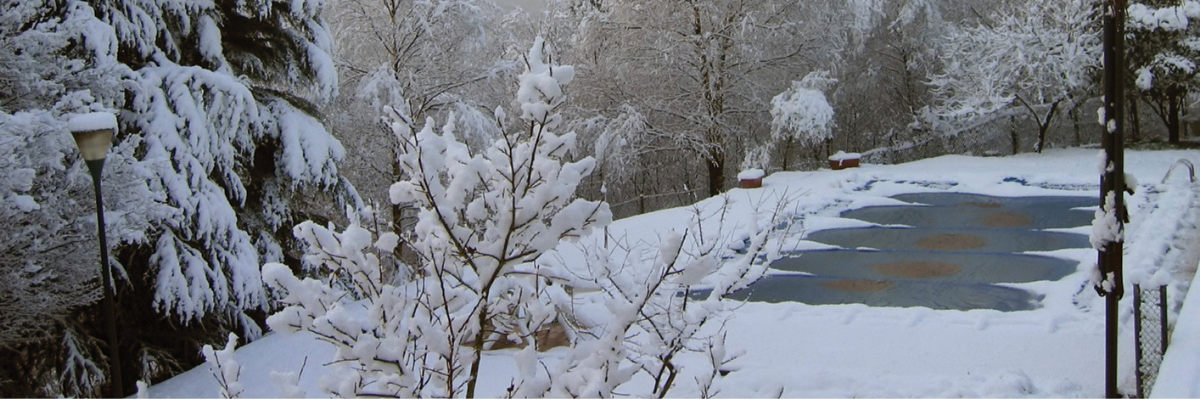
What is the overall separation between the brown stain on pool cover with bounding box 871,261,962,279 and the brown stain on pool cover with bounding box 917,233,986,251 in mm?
855

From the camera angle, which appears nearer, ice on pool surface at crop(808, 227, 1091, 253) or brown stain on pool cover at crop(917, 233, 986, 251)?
ice on pool surface at crop(808, 227, 1091, 253)

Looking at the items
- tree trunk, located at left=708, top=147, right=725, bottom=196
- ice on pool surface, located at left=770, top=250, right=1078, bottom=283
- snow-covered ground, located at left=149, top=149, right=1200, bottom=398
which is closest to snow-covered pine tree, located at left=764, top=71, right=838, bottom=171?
tree trunk, located at left=708, top=147, right=725, bottom=196

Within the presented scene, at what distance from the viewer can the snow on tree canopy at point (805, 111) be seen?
16953 millimetres

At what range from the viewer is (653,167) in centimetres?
2619

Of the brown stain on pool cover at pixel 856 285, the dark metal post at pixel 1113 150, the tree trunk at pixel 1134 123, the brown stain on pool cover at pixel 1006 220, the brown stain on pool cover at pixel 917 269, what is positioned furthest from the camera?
the tree trunk at pixel 1134 123

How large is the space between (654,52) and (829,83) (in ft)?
12.6

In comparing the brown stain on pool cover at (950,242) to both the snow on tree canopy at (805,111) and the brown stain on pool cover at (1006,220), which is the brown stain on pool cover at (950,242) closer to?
the brown stain on pool cover at (1006,220)

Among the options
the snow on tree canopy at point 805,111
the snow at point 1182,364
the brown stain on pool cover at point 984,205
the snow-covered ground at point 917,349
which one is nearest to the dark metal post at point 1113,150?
the snow at point 1182,364

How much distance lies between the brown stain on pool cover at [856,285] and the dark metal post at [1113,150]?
432cm

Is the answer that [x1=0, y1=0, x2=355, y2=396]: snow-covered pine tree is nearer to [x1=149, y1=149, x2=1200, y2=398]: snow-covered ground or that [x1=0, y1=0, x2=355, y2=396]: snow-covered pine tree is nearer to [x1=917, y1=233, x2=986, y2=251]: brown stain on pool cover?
[x1=149, y1=149, x2=1200, y2=398]: snow-covered ground

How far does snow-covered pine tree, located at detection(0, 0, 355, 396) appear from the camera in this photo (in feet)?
22.6

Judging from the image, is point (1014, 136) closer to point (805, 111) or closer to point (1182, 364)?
point (805, 111)

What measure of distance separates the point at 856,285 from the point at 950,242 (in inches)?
104

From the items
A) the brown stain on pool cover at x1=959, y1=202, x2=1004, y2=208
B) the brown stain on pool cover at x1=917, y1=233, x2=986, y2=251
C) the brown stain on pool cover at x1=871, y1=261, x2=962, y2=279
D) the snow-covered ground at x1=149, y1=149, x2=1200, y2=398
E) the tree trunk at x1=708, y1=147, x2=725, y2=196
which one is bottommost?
the snow-covered ground at x1=149, y1=149, x2=1200, y2=398
